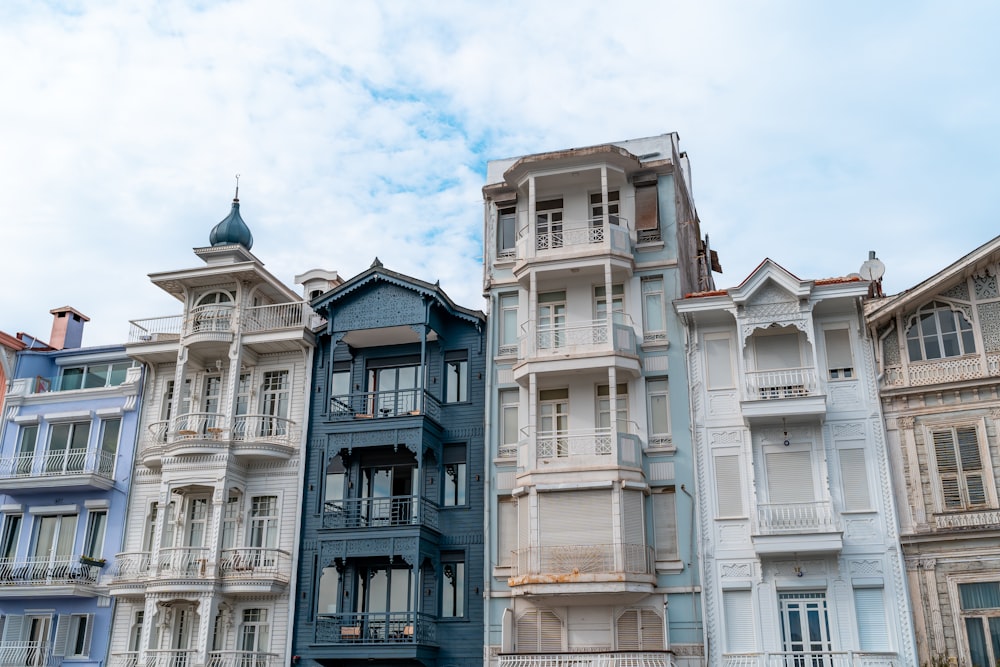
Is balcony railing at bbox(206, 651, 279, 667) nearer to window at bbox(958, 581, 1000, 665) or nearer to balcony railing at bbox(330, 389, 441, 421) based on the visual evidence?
balcony railing at bbox(330, 389, 441, 421)

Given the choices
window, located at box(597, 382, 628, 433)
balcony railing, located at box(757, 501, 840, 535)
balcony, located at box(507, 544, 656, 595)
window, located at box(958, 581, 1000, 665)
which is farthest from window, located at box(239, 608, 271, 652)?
window, located at box(958, 581, 1000, 665)

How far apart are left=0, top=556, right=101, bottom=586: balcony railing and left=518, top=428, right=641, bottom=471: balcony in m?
15.0

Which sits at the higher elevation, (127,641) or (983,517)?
(983,517)

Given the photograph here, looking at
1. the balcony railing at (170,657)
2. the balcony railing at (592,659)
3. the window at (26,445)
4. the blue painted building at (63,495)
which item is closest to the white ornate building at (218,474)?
the balcony railing at (170,657)

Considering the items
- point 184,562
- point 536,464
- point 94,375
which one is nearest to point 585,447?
point 536,464

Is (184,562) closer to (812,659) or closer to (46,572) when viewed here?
(46,572)

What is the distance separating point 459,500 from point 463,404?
3025 mm

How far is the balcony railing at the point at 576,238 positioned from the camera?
3108 centimetres

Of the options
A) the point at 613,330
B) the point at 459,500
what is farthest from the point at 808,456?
the point at 459,500

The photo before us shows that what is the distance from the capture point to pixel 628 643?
1092 inches

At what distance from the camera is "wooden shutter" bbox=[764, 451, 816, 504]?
27688 millimetres

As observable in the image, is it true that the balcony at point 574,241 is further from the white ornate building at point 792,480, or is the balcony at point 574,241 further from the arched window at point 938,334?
the arched window at point 938,334

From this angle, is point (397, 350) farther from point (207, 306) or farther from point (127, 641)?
point (127, 641)

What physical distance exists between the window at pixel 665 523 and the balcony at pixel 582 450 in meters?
1.27
